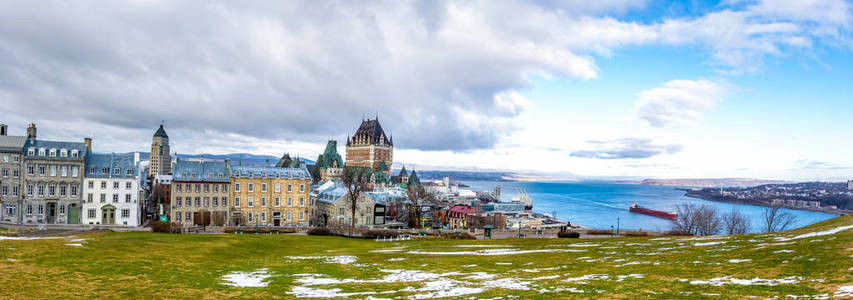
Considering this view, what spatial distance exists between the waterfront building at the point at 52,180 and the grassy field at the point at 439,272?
162ft

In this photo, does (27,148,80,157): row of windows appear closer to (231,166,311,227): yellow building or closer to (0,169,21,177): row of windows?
(0,169,21,177): row of windows

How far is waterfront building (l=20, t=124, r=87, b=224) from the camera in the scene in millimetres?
66750

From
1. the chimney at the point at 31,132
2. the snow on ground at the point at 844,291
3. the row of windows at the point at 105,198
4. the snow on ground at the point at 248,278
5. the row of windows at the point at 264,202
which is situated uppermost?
the chimney at the point at 31,132

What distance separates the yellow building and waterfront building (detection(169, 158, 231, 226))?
1.69 metres

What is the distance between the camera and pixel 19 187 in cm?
6625

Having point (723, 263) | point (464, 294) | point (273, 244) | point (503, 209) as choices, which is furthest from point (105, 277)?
point (503, 209)

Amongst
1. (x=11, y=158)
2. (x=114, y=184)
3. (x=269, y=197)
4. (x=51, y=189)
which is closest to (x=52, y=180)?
(x=51, y=189)

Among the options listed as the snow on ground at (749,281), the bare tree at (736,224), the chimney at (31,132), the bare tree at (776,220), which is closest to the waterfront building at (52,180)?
the chimney at (31,132)

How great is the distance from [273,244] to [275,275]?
19.9 m

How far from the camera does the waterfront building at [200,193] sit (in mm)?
76000

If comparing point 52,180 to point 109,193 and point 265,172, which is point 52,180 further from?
point 265,172

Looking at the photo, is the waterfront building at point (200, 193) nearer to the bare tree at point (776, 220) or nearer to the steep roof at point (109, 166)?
the steep roof at point (109, 166)

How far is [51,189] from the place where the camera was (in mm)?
67938

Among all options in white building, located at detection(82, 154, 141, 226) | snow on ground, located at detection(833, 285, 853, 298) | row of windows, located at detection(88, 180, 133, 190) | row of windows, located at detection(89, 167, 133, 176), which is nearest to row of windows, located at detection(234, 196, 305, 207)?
white building, located at detection(82, 154, 141, 226)
